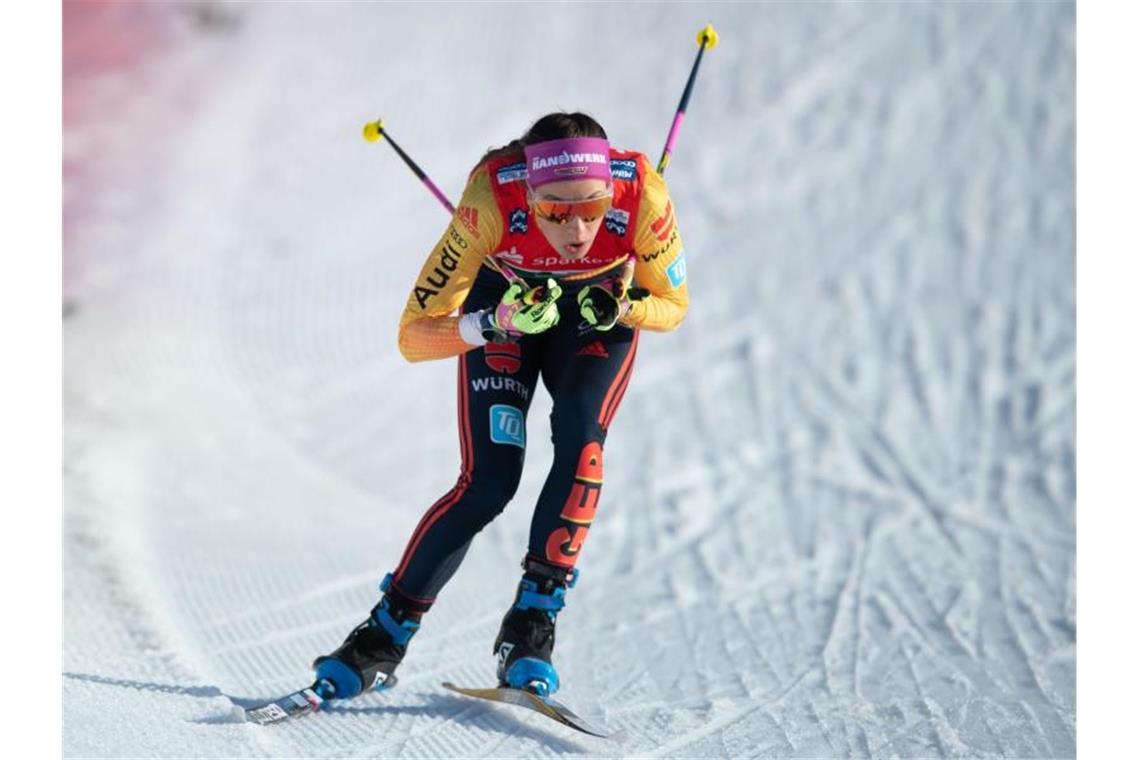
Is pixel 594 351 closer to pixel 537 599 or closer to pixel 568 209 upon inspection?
pixel 568 209

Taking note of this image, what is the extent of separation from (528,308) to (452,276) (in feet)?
1.43

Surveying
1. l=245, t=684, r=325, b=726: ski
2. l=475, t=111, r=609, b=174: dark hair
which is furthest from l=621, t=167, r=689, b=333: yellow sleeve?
l=245, t=684, r=325, b=726: ski

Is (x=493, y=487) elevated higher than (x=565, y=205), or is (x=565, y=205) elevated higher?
(x=565, y=205)

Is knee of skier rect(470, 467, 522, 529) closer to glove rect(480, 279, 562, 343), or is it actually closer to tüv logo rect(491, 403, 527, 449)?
tüv logo rect(491, 403, 527, 449)

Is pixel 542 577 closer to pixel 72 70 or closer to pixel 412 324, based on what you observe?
pixel 412 324

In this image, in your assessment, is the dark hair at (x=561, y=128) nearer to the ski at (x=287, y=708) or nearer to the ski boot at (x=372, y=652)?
the ski boot at (x=372, y=652)

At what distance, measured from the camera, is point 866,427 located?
28.0 ft

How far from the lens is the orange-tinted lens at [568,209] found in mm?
4039

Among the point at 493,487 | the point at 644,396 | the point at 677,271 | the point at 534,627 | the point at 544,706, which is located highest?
the point at 644,396

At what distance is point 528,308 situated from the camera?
396 cm

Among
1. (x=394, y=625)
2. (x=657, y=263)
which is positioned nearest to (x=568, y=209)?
(x=657, y=263)

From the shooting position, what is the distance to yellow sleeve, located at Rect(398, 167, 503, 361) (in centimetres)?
420

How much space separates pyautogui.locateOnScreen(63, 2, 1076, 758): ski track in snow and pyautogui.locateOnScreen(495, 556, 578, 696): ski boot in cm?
22

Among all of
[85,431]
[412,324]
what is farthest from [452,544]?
[85,431]
